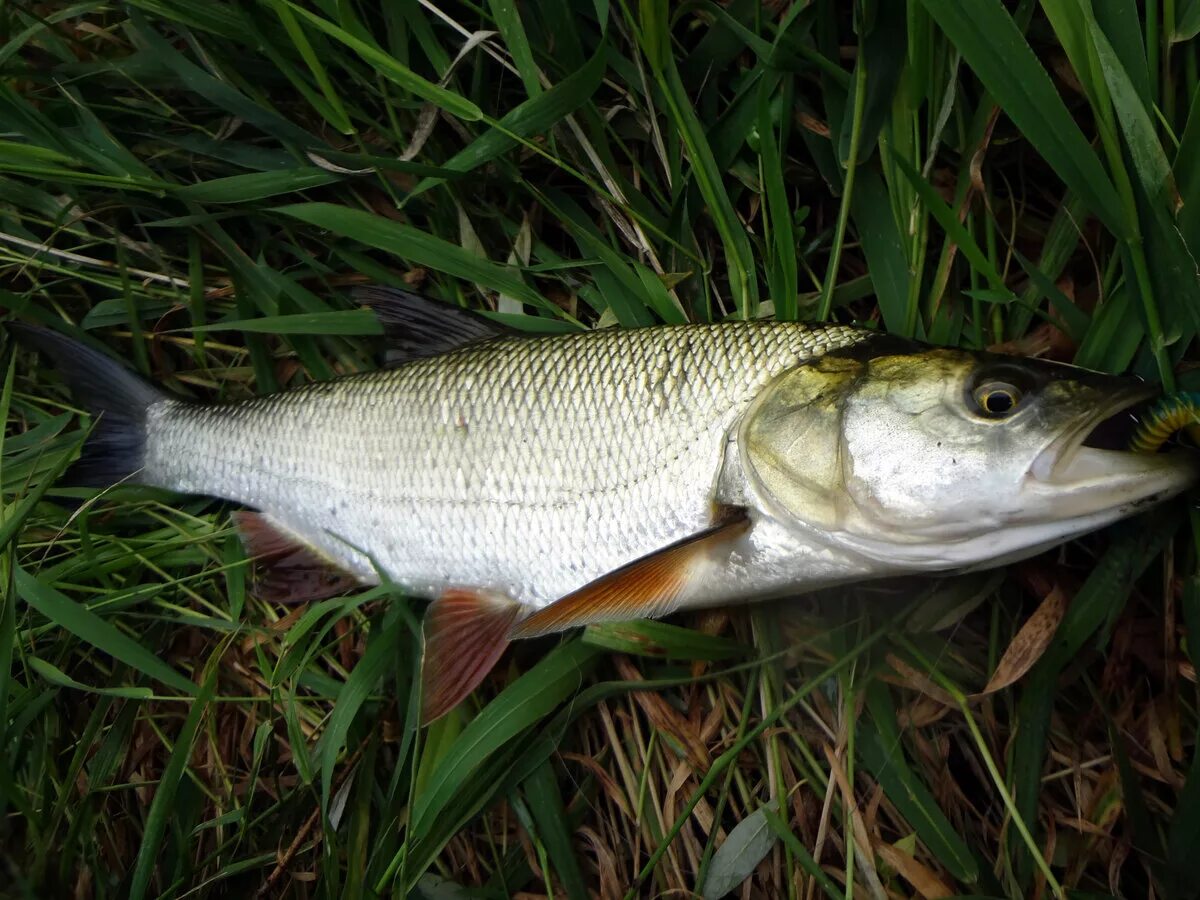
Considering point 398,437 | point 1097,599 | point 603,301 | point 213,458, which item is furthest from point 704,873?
point 213,458

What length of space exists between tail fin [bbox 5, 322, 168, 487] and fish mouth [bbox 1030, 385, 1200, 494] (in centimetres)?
199

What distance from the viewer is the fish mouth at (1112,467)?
3.80 ft

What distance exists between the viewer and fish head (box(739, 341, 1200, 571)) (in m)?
1.17

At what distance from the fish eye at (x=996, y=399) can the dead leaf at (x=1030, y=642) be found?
0.53 metres

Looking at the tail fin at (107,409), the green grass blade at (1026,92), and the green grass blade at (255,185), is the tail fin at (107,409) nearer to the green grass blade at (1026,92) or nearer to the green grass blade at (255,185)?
the green grass blade at (255,185)

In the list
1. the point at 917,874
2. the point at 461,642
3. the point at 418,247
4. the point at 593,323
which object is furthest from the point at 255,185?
the point at 917,874

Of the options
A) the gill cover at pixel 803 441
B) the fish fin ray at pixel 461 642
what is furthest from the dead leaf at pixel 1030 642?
the fish fin ray at pixel 461 642

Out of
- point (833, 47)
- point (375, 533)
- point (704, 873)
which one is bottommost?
point (704, 873)

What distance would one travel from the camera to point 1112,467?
3.81 feet

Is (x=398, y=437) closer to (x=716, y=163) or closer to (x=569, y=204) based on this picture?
(x=569, y=204)

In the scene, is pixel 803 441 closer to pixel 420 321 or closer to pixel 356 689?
pixel 420 321

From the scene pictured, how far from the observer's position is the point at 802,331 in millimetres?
1461

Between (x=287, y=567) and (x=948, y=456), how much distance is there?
4.87ft

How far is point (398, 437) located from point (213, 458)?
1.77 ft
